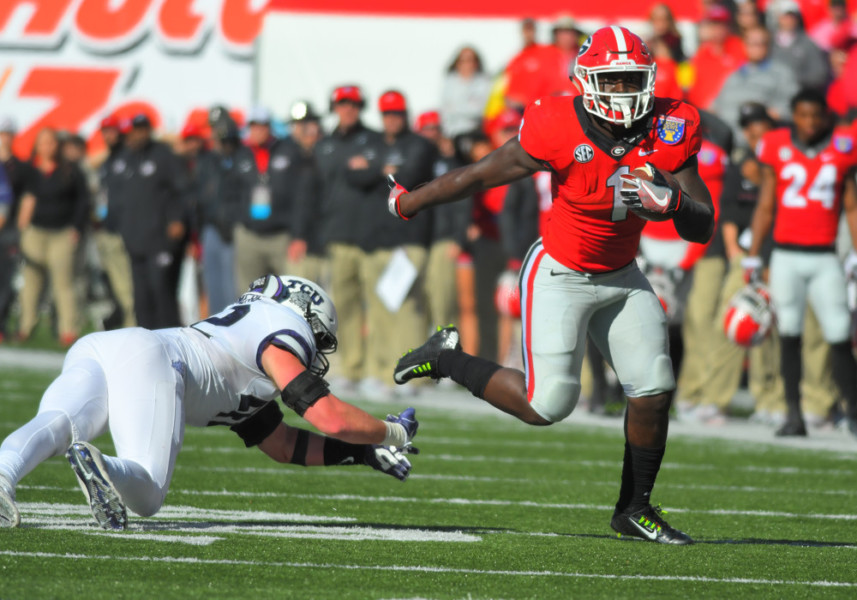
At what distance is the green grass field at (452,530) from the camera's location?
15.0ft

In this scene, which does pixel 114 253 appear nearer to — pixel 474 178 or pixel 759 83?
pixel 759 83

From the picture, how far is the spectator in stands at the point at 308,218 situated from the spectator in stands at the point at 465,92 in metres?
1.68

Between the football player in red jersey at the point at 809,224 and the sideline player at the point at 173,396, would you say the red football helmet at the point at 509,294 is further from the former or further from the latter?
the sideline player at the point at 173,396

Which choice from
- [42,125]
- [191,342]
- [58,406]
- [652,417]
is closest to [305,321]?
[191,342]

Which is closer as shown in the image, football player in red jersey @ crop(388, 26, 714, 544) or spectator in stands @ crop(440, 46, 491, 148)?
football player in red jersey @ crop(388, 26, 714, 544)

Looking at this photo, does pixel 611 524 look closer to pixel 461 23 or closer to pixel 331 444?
pixel 331 444

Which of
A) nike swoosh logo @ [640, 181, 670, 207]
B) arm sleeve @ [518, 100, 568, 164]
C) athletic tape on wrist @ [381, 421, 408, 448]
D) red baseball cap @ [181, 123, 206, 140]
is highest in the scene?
red baseball cap @ [181, 123, 206, 140]

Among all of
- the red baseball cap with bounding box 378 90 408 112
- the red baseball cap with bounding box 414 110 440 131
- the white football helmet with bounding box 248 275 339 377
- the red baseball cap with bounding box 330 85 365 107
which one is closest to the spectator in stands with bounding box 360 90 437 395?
the red baseball cap with bounding box 378 90 408 112

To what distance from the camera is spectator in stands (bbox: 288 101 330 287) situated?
12305mm

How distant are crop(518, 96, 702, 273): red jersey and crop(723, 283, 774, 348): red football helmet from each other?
13.9 ft

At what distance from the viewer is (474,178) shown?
569cm

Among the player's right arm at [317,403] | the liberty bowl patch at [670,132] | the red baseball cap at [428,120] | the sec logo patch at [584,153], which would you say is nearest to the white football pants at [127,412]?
the player's right arm at [317,403]

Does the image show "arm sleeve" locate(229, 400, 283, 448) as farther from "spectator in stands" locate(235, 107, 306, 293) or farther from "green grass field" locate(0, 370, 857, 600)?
"spectator in stands" locate(235, 107, 306, 293)

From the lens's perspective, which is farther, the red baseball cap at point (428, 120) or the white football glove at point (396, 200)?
the red baseball cap at point (428, 120)
